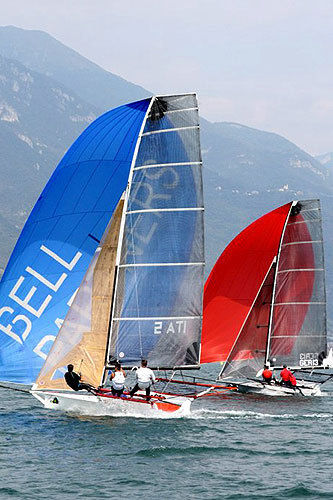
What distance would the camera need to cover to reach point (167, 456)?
18375 mm

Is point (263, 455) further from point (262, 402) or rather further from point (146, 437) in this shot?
point (262, 402)

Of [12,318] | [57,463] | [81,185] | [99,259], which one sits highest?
[81,185]

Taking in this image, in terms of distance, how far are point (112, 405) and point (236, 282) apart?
41.1 feet

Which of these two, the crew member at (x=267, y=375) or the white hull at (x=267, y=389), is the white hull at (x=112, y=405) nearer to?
the white hull at (x=267, y=389)

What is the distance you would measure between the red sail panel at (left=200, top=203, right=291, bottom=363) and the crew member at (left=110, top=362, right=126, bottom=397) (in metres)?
10.9

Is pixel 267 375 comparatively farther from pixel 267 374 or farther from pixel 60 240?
pixel 60 240

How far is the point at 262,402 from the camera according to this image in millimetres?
29062

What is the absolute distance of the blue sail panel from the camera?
21250 millimetres

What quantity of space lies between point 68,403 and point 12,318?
2.66m

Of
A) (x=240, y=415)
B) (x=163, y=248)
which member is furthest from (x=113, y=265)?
(x=240, y=415)

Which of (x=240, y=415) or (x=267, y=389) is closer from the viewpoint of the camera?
(x=240, y=415)

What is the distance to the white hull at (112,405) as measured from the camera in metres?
21.6

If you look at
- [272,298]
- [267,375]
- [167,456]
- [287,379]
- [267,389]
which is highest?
[272,298]

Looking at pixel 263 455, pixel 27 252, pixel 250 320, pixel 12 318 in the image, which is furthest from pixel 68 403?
pixel 250 320
